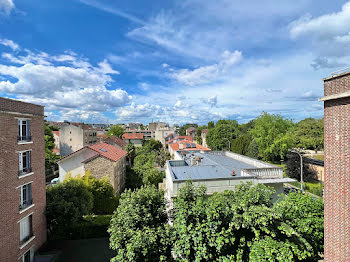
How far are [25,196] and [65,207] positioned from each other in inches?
123

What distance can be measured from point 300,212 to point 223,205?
204 inches

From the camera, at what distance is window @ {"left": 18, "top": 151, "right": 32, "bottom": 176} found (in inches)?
520

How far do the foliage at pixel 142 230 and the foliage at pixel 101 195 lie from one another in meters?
13.4

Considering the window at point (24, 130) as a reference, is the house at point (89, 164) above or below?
below

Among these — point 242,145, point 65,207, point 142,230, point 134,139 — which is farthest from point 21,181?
point 134,139

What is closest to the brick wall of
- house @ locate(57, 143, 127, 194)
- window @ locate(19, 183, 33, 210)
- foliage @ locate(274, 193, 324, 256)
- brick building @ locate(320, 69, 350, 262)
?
brick building @ locate(320, 69, 350, 262)

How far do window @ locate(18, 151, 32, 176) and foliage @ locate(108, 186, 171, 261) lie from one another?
908 centimetres

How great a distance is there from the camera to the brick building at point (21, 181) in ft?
37.8

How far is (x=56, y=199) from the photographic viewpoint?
54.0 feet

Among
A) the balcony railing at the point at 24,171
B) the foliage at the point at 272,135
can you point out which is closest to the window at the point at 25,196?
the balcony railing at the point at 24,171

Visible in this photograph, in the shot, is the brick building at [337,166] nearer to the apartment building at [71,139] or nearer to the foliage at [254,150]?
the foliage at [254,150]

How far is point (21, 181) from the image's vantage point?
13.0 meters

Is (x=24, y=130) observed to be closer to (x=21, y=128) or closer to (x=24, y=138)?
(x=21, y=128)

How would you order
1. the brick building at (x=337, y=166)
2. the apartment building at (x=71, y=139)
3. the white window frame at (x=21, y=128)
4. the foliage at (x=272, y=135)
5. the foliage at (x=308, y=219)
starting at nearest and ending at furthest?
the brick building at (x=337, y=166), the foliage at (x=308, y=219), the white window frame at (x=21, y=128), the foliage at (x=272, y=135), the apartment building at (x=71, y=139)
